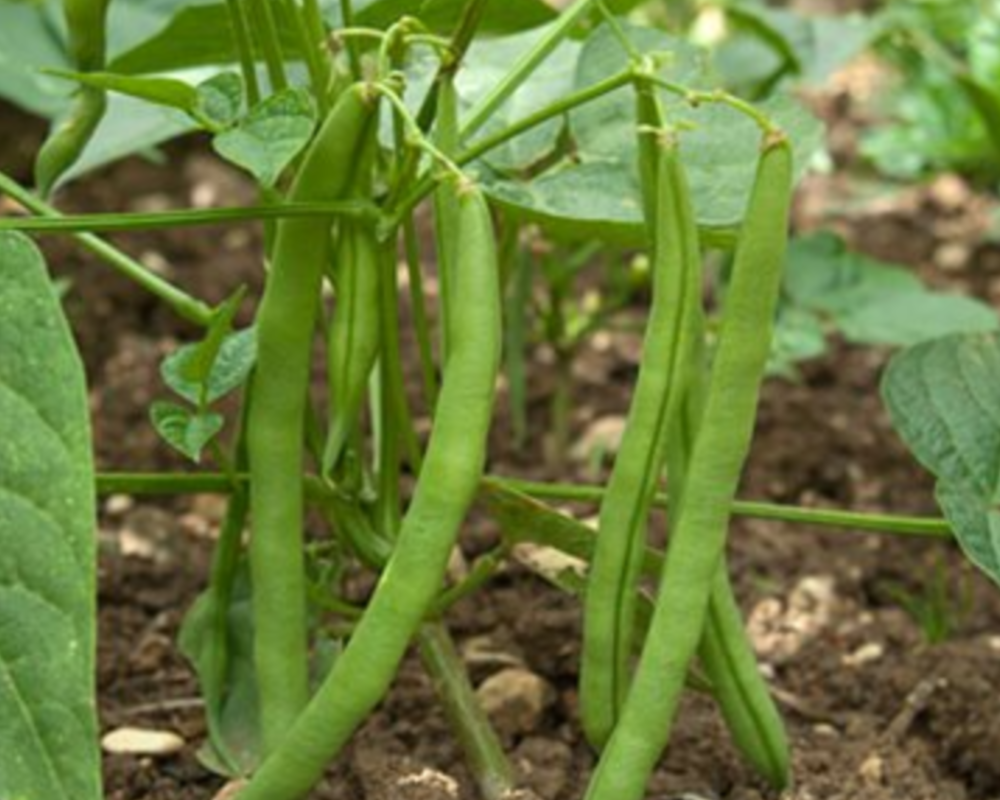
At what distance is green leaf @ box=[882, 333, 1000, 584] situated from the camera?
1.61 m

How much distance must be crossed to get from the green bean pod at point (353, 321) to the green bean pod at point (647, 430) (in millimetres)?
169

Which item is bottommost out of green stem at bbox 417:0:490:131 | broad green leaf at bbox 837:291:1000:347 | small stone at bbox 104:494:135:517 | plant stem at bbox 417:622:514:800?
small stone at bbox 104:494:135:517

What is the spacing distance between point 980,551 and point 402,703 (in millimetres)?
502

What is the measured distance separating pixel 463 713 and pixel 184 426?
12.3 inches

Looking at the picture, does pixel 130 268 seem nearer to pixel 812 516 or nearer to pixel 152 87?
pixel 152 87

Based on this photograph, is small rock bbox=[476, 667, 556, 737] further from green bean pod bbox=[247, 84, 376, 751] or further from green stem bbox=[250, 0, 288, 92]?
green stem bbox=[250, 0, 288, 92]

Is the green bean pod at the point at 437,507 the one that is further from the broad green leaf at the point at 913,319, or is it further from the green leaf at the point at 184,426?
the broad green leaf at the point at 913,319

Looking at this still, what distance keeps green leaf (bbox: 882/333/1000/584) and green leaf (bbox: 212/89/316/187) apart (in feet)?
1.77

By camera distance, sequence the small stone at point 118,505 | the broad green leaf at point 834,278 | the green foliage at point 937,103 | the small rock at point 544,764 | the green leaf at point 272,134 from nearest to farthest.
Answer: the green leaf at point 272,134
the small rock at point 544,764
the small stone at point 118,505
the broad green leaf at point 834,278
the green foliage at point 937,103

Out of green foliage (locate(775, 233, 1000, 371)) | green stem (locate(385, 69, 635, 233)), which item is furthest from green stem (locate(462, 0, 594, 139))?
green foliage (locate(775, 233, 1000, 371))

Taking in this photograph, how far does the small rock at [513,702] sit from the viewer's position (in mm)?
1810

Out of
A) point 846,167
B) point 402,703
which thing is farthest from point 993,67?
point 402,703

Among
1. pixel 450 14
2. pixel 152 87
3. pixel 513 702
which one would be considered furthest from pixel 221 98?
pixel 513 702

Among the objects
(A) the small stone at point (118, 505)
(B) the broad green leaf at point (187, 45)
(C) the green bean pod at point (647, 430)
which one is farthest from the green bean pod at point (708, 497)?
(A) the small stone at point (118, 505)
